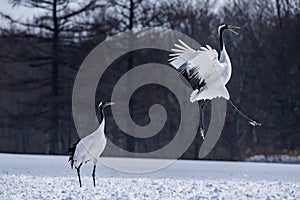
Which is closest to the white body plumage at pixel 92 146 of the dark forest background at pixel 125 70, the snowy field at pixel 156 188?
the snowy field at pixel 156 188

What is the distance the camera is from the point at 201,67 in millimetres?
7605

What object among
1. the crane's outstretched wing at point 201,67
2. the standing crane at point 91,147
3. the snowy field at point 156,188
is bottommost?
the snowy field at point 156,188

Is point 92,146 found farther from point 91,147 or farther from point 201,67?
point 201,67

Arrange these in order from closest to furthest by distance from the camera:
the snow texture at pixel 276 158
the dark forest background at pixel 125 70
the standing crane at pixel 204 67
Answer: the standing crane at pixel 204 67, the snow texture at pixel 276 158, the dark forest background at pixel 125 70

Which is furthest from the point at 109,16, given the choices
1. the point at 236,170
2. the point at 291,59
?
the point at 236,170

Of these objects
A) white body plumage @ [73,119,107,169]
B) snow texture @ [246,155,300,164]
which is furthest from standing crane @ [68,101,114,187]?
snow texture @ [246,155,300,164]

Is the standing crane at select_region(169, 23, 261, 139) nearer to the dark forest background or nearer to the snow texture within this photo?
the snow texture

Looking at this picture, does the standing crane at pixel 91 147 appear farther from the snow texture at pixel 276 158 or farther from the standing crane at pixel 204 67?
the snow texture at pixel 276 158

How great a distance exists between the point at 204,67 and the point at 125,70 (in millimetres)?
19564

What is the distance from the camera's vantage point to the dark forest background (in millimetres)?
26375

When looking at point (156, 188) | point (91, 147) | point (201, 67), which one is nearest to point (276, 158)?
point (91, 147)

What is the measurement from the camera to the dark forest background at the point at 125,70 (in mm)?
26375

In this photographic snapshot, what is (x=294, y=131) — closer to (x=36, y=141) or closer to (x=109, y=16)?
(x=109, y=16)

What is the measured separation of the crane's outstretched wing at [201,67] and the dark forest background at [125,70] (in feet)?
57.3
